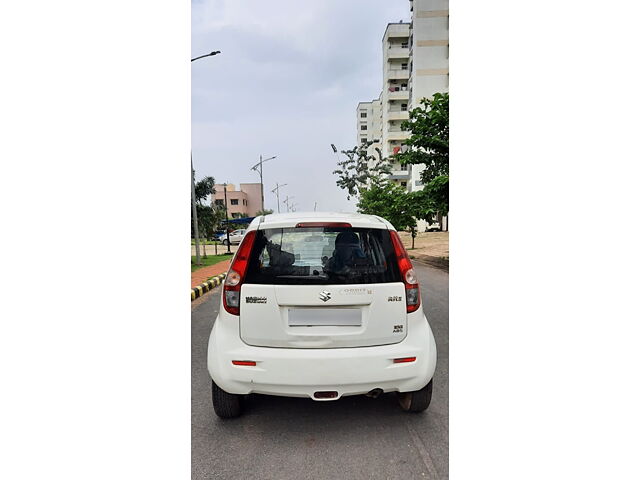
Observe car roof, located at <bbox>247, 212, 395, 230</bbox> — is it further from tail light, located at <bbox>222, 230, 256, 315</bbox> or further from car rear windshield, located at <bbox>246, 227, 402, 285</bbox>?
tail light, located at <bbox>222, 230, 256, 315</bbox>

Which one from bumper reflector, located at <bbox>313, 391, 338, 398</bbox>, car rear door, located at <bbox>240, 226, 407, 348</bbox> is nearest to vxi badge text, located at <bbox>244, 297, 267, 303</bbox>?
car rear door, located at <bbox>240, 226, 407, 348</bbox>

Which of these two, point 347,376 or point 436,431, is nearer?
point 347,376

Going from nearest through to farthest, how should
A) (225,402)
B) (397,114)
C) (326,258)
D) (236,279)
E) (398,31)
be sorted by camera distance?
(236,279), (326,258), (225,402), (398,31), (397,114)

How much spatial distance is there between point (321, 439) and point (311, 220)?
4.60 ft

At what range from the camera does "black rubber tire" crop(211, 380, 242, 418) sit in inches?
107

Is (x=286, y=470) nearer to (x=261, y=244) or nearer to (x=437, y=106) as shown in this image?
(x=261, y=244)

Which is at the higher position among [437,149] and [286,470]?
[437,149]

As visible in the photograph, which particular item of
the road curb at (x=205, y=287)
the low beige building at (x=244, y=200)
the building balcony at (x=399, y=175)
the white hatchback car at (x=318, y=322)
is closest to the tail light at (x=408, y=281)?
the white hatchback car at (x=318, y=322)

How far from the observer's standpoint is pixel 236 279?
250 cm

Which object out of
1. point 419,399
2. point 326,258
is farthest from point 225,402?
point 419,399

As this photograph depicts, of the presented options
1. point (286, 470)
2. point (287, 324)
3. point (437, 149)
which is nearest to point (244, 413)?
point (286, 470)

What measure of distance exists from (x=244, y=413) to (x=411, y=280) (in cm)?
153

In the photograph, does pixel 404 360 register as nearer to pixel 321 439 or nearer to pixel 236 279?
pixel 321 439

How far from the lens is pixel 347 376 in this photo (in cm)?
239
